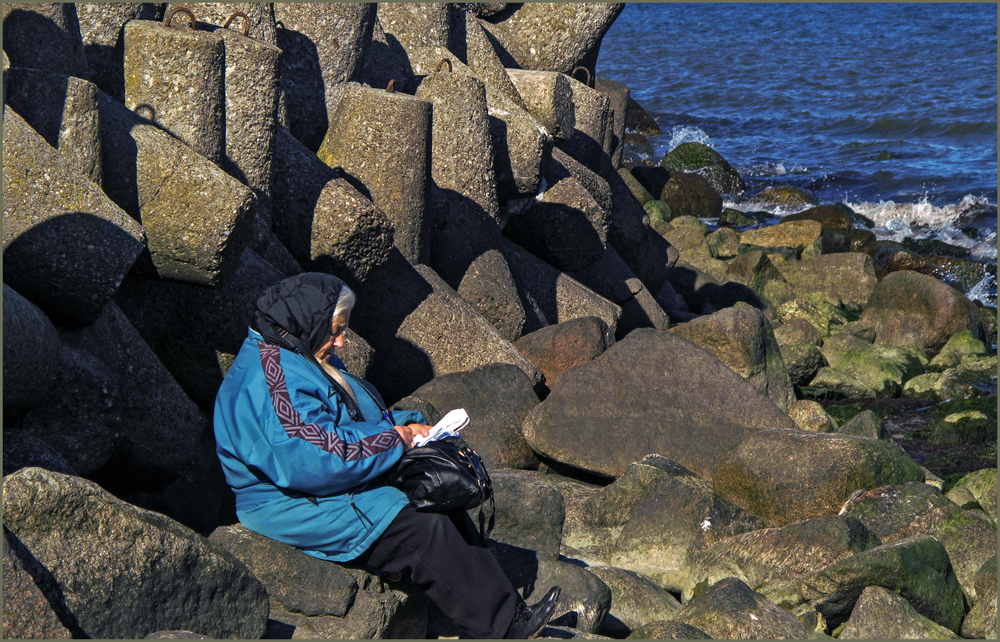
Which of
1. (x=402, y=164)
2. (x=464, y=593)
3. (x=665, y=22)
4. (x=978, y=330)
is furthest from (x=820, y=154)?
(x=665, y=22)

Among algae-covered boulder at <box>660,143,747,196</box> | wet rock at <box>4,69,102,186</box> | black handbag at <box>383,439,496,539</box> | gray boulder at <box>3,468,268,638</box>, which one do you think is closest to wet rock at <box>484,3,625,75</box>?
wet rock at <box>4,69,102,186</box>

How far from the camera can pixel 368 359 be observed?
5.96 metres

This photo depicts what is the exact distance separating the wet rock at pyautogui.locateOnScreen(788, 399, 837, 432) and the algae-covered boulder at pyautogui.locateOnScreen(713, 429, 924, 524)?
Result: 156 centimetres

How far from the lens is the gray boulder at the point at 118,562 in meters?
3.17

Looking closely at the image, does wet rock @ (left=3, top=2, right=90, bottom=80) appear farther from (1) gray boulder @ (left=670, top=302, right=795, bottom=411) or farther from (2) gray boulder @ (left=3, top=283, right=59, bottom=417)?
Result: (1) gray boulder @ (left=670, top=302, right=795, bottom=411)

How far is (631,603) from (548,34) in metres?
7.24

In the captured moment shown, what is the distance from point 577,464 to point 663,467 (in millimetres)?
637

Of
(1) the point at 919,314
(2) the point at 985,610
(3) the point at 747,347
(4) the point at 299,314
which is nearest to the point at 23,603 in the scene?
(4) the point at 299,314

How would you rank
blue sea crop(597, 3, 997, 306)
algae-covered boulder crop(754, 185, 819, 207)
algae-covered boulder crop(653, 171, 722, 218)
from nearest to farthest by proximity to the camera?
algae-covered boulder crop(653, 171, 722, 218)
algae-covered boulder crop(754, 185, 819, 207)
blue sea crop(597, 3, 997, 306)

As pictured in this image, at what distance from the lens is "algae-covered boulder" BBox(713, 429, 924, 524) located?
577 centimetres

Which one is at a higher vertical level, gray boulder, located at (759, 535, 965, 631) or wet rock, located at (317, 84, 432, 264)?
wet rock, located at (317, 84, 432, 264)

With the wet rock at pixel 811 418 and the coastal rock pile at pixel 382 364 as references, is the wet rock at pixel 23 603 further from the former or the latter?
the wet rock at pixel 811 418

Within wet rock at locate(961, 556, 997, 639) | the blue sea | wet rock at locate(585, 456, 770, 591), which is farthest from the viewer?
the blue sea

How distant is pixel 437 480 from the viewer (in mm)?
3639
